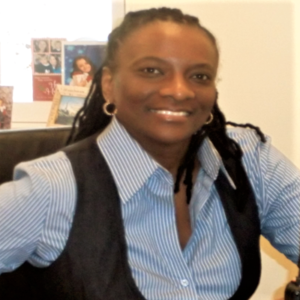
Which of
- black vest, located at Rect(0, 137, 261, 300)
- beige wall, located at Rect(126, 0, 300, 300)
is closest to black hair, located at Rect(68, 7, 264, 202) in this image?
black vest, located at Rect(0, 137, 261, 300)

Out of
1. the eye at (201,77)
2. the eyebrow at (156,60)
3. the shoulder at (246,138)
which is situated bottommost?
the shoulder at (246,138)

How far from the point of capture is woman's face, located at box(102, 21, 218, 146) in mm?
943

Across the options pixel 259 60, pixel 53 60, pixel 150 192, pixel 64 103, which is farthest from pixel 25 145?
pixel 259 60

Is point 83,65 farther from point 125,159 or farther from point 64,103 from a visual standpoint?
point 125,159

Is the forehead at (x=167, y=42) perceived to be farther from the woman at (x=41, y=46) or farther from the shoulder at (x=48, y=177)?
the woman at (x=41, y=46)

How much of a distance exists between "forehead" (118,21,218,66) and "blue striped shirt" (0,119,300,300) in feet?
0.48

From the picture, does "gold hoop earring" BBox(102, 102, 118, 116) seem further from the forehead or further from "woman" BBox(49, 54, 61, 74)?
"woman" BBox(49, 54, 61, 74)

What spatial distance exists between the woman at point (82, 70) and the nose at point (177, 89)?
642 mm

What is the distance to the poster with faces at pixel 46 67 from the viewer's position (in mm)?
1585

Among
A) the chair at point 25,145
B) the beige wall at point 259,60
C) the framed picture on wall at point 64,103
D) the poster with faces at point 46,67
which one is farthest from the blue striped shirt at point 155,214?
the poster with faces at point 46,67

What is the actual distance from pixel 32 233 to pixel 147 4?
2.63 ft

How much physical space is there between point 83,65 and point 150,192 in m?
0.68

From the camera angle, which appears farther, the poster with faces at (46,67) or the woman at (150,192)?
the poster with faces at (46,67)

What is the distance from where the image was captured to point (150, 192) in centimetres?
99
